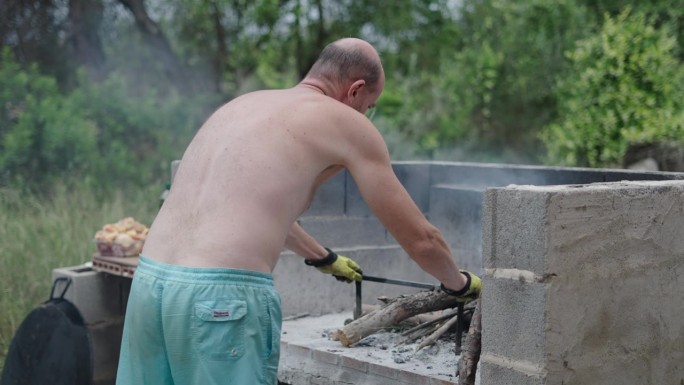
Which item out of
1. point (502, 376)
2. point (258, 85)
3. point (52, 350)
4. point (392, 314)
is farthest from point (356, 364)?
point (258, 85)

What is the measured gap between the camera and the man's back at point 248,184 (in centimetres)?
259

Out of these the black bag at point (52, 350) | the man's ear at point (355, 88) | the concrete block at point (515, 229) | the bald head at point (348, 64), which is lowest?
the black bag at point (52, 350)

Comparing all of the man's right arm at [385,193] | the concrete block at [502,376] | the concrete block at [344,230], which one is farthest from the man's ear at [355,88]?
the concrete block at [344,230]

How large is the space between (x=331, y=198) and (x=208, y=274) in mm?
2408

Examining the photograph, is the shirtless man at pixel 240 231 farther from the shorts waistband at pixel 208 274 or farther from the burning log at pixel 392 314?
the burning log at pixel 392 314

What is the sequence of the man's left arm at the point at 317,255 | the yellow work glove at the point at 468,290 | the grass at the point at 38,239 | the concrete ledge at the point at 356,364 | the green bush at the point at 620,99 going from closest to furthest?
the yellow work glove at the point at 468,290 < the concrete ledge at the point at 356,364 < the man's left arm at the point at 317,255 < the grass at the point at 38,239 < the green bush at the point at 620,99

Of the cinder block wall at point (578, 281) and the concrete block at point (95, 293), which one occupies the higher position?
the cinder block wall at point (578, 281)

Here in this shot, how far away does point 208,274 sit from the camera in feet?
8.34

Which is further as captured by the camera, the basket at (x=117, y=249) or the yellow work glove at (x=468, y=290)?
the basket at (x=117, y=249)

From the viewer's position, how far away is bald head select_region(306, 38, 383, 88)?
298 cm

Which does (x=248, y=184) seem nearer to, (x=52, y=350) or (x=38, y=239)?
(x=52, y=350)

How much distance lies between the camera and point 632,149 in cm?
862

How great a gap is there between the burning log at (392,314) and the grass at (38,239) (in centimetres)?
261

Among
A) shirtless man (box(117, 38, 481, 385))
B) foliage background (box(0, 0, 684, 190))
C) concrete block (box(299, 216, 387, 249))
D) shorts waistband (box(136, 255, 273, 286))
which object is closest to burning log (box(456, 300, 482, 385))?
shirtless man (box(117, 38, 481, 385))
